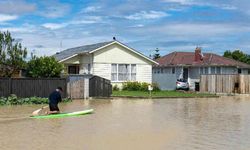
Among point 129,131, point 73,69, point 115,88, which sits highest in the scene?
point 73,69

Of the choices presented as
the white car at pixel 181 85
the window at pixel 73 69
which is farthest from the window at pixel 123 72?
the white car at pixel 181 85

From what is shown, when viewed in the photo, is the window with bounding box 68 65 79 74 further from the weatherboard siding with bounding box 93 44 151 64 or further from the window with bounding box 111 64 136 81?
the window with bounding box 111 64 136 81

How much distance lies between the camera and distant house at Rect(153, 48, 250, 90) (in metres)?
53.0

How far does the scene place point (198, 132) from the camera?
59.5ft

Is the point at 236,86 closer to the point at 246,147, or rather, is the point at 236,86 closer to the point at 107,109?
the point at 107,109

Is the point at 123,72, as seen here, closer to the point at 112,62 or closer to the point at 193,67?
the point at 112,62

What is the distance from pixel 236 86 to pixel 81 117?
2759 centimetres

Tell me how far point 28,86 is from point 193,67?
30.5m

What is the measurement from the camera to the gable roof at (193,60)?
57.7m

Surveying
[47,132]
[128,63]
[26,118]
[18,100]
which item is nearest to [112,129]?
[47,132]

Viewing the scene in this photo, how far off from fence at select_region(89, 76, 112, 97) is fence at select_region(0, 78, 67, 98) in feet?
11.9

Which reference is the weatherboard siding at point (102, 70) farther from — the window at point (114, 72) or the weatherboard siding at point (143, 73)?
the weatherboard siding at point (143, 73)

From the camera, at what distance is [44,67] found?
38.5 meters

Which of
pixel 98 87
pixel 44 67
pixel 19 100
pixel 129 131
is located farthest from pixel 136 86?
pixel 129 131
